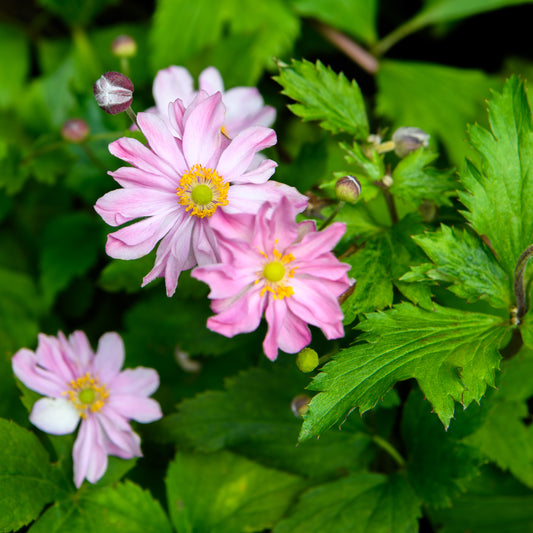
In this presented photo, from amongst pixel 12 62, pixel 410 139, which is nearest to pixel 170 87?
pixel 410 139

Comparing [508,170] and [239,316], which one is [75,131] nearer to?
[239,316]

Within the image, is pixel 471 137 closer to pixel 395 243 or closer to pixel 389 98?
pixel 395 243

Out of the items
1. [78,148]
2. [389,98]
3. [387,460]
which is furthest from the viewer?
[389,98]

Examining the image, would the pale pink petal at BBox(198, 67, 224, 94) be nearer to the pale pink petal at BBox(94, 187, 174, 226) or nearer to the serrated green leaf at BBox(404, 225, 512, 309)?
the pale pink petal at BBox(94, 187, 174, 226)

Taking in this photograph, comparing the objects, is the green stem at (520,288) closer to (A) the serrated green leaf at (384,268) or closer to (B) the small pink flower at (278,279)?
(A) the serrated green leaf at (384,268)

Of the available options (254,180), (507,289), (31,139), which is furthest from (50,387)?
(31,139)

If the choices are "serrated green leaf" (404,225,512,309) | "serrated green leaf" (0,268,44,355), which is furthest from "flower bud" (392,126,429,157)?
"serrated green leaf" (0,268,44,355)
